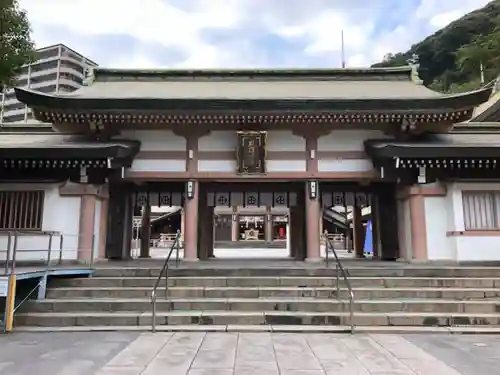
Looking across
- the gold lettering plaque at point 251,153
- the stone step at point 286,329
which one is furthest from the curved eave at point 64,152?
the stone step at point 286,329

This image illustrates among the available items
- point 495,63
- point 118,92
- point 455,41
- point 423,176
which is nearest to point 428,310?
point 423,176

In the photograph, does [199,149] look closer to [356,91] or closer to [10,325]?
[356,91]

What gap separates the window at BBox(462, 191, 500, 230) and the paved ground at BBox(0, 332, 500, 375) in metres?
5.50

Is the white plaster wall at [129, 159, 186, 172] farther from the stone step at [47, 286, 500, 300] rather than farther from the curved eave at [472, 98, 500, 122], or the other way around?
the curved eave at [472, 98, 500, 122]

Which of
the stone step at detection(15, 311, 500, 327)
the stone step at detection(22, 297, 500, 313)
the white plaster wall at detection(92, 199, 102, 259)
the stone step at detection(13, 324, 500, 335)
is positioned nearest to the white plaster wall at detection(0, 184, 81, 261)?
the white plaster wall at detection(92, 199, 102, 259)

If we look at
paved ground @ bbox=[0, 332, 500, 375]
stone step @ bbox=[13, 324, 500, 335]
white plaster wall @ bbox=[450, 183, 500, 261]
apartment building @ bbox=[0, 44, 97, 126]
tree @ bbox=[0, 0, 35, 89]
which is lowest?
paved ground @ bbox=[0, 332, 500, 375]

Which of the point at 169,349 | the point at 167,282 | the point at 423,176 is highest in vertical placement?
the point at 423,176

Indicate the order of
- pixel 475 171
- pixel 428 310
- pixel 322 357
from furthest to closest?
pixel 475 171, pixel 428 310, pixel 322 357

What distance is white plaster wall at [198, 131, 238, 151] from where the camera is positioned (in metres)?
12.6

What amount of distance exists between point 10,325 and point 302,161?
8.46 m

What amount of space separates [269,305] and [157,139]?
6738 millimetres

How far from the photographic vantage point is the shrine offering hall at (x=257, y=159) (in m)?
11.5

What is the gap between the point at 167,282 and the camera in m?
8.95

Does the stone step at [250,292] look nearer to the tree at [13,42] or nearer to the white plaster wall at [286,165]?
the white plaster wall at [286,165]
